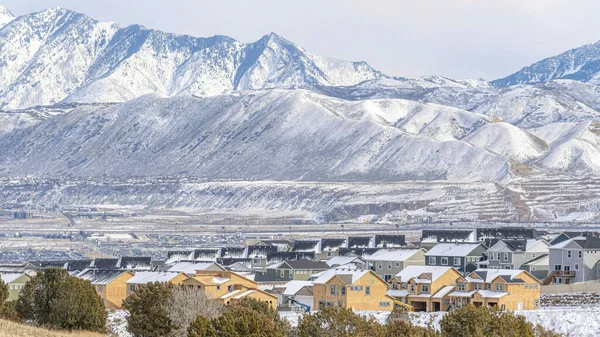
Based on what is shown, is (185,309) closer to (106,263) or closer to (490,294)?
(490,294)

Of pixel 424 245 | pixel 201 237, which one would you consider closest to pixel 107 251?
pixel 201 237

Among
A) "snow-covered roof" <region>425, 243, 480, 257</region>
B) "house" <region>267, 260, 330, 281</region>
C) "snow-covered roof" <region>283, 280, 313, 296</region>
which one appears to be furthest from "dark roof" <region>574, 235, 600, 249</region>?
"snow-covered roof" <region>283, 280, 313, 296</region>

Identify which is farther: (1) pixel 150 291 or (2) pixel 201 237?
(2) pixel 201 237

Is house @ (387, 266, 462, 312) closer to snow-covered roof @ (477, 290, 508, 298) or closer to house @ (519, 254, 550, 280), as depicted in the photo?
snow-covered roof @ (477, 290, 508, 298)

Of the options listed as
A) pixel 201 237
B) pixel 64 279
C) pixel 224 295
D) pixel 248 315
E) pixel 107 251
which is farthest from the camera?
pixel 201 237

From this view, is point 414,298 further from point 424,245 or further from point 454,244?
point 424,245

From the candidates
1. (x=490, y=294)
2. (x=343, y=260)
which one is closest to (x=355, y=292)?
(x=490, y=294)

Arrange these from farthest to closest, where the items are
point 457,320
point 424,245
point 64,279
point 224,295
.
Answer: point 424,245, point 224,295, point 64,279, point 457,320

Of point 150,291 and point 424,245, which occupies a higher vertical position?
point 424,245
